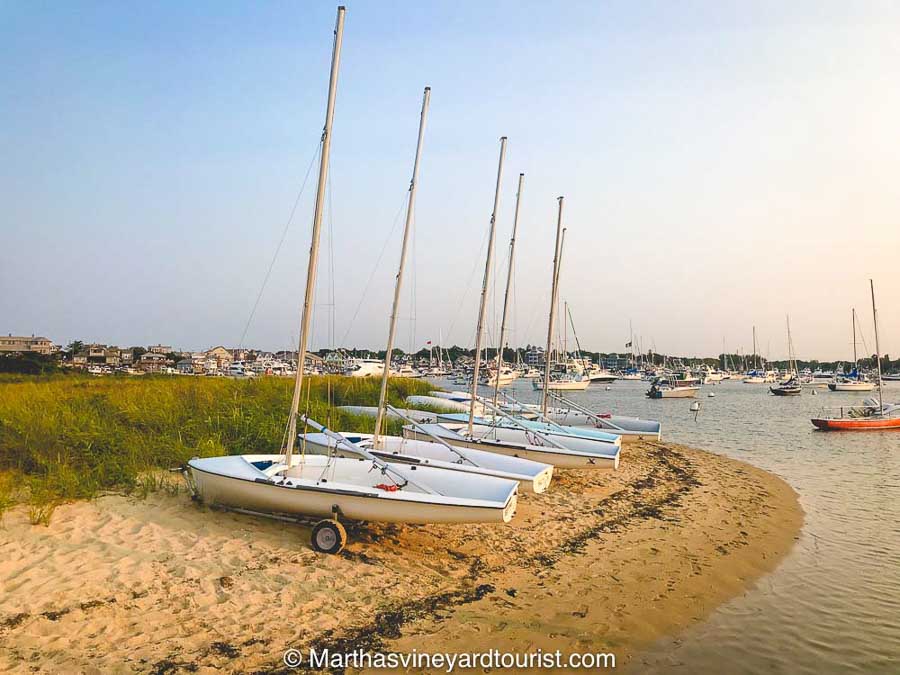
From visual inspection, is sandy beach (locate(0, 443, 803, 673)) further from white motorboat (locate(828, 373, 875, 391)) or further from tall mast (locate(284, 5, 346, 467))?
Result: white motorboat (locate(828, 373, 875, 391))

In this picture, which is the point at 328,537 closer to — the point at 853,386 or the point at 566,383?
the point at 566,383

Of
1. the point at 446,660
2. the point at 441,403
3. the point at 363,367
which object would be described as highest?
the point at 441,403

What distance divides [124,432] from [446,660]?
8.41 metres

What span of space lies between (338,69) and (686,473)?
14.7 meters

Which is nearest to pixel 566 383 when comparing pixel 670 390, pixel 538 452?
pixel 670 390

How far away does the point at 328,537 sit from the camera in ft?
26.2

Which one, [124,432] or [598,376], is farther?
[598,376]

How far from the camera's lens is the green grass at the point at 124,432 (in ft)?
29.5

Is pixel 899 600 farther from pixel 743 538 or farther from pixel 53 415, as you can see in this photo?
pixel 53 415

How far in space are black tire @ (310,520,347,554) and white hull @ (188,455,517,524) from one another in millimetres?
235

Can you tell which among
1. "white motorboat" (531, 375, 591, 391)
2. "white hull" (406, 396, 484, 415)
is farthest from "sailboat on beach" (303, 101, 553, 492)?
"white motorboat" (531, 375, 591, 391)

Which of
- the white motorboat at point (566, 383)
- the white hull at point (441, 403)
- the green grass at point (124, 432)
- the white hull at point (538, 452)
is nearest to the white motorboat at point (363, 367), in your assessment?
the white motorboat at point (566, 383)

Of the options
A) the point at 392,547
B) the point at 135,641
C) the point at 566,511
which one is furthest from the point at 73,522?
the point at 566,511

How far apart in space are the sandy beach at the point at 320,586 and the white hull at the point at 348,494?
0.43 m
